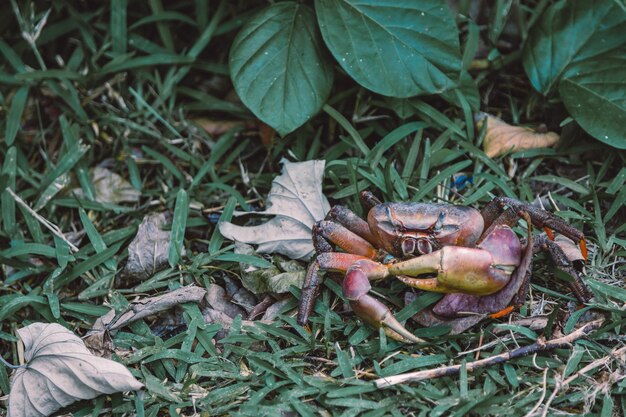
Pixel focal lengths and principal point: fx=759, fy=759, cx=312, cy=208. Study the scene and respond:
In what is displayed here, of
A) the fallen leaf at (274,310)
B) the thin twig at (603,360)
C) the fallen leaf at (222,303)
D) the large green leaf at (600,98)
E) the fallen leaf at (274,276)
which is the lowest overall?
the fallen leaf at (222,303)

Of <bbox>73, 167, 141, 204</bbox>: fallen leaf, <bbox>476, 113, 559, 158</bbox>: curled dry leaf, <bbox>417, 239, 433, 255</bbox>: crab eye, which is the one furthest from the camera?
<bbox>73, 167, 141, 204</bbox>: fallen leaf

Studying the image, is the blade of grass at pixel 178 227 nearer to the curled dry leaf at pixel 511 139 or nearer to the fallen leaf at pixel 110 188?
the fallen leaf at pixel 110 188

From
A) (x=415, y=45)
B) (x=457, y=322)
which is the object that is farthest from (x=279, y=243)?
(x=415, y=45)

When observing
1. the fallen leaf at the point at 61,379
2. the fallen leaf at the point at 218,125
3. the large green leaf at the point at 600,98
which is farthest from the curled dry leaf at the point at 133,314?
the large green leaf at the point at 600,98

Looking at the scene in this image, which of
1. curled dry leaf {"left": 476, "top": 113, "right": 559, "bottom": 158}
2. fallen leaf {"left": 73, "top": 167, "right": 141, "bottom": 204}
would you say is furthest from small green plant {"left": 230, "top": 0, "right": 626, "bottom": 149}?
fallen leaf {"left": 73, "top": 167, "right": 141, "bottom": 204}

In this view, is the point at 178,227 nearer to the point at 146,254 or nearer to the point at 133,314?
the point at 146,254

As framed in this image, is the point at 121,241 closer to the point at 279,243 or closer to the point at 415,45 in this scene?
the point at 279,243

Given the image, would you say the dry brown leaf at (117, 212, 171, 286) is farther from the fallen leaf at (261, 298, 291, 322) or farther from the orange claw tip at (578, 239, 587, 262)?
the orange claw tip at (578, 239, 587, 262)
